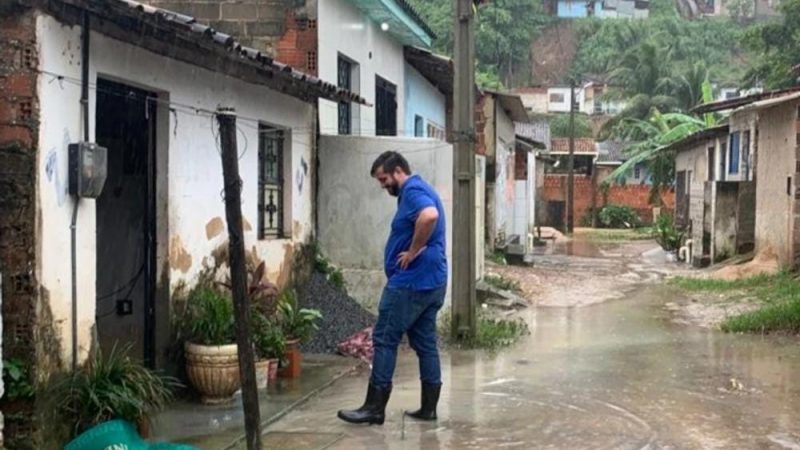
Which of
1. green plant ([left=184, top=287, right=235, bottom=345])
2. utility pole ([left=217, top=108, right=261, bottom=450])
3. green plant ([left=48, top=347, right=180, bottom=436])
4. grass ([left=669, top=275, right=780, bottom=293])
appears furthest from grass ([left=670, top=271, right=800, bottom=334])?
utility pole ([left=217, top=108, right=261, bottom=450])

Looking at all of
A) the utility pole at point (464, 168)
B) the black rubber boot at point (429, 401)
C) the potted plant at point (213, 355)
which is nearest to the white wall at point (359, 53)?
the utility pole at point (464, 168)

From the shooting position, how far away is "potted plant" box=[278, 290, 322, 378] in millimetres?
8289

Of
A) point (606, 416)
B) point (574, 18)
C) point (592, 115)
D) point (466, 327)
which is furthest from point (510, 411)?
point (574, 18)

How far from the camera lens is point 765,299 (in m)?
13.8

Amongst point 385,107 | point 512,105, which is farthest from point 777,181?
point 385,107

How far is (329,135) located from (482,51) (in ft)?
175

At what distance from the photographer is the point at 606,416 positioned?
698cm

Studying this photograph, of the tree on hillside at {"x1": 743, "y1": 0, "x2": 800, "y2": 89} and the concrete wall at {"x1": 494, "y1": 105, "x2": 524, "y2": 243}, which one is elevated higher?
the tree on hillside at {"x1": 743, "y1": 0, "x2": 800, "y2": 89}

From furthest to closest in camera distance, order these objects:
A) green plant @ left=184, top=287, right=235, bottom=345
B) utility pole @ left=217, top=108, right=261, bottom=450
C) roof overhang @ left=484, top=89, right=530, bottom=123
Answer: roof overhang @ left=484, top=89, right=530, bottom=123
green plant @ left=184, top=287, right=235, bottom=345
utility pole @ left=217, top=108, right=261, bottom=450

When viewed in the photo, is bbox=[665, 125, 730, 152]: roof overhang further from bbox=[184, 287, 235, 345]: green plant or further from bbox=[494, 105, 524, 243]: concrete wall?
bbox=[184, 287, 235, 345]: green plant

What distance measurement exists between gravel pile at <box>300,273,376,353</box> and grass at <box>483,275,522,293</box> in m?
4.47

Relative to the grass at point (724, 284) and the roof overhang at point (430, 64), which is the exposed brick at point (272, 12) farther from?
the grass at point (724, 284)

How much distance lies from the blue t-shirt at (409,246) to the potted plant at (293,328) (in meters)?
1.91

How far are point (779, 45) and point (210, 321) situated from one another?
25979 mm
